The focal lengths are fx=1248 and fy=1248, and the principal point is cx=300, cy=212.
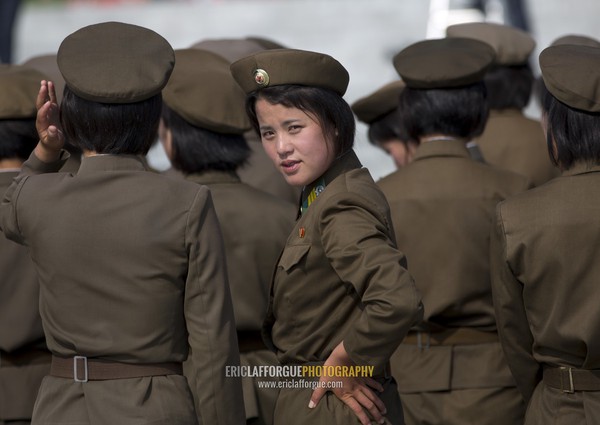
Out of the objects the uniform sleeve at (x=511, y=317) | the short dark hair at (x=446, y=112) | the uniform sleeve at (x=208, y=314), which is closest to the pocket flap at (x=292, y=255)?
the uniform sleeve at (x=208, y=314)

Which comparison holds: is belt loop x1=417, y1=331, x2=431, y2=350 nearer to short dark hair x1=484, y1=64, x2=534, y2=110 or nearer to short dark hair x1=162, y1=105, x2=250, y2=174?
short dark hair x1=162, y1=105, x2=250, y2=174

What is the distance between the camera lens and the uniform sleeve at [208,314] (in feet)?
10.2

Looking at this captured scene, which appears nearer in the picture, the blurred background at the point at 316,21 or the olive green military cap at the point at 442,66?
the olive green military cap at the point at 442,66

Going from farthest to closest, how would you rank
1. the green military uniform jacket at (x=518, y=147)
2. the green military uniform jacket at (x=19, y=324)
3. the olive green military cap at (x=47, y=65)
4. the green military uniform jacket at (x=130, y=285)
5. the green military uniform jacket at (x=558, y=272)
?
the green military uniform jacket at (x=518, y=147) → the olive green military cap at (x=47, y=65) → the green military uniform jacket at (x=19, y=324) → the green military uniform jacket at (x=558, y=272) → the green military uniform jacket at (x=130, y=285)

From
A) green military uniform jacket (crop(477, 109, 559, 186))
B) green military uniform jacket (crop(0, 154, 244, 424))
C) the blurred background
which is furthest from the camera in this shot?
the blurred background

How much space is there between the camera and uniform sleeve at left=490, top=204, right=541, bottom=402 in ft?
11.0

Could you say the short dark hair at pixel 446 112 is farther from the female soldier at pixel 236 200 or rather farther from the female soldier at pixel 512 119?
the female soldier at pixel 512 119

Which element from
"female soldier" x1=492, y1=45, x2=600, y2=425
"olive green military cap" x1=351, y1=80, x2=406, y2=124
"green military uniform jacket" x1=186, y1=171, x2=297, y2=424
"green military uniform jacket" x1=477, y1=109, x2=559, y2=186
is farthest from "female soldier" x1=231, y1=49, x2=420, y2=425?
"green military uniform jacket" x1=477, y1=109, x2=559, y2=186

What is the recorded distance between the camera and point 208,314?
312 cm

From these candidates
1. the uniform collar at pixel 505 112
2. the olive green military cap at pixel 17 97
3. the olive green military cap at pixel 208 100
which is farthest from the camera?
the uniform collar at pixel 505 112

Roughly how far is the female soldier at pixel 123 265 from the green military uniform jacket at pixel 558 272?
2.57 ft

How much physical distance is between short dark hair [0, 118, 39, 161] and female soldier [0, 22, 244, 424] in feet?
2.74

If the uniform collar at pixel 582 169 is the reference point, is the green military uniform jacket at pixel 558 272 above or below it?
below

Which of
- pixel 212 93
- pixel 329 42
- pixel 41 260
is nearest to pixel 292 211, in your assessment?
pixel 212 93
